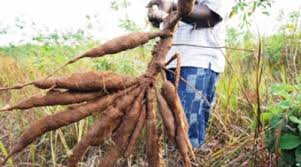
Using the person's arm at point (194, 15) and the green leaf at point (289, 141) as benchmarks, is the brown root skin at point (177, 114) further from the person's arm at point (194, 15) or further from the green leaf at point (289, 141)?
the green leaf at point (289, 141)

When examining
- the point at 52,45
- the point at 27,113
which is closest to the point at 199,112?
the point at 27,113

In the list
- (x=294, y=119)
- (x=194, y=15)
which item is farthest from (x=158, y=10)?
(x=294, y=119)

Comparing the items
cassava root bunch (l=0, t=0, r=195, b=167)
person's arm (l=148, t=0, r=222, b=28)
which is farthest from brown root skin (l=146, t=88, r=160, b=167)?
person's arm (l=148, t=0, r=222, b=28)

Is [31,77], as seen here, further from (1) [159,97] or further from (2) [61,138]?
(1) [159,97]

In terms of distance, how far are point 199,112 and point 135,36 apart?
77cm

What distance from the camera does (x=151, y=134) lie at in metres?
1.63

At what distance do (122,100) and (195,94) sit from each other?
0.71 m

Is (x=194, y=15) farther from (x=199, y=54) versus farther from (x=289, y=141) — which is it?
(x=289, y=141)

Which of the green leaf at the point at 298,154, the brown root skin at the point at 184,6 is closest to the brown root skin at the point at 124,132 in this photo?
the brown root skin at the point at 184,6

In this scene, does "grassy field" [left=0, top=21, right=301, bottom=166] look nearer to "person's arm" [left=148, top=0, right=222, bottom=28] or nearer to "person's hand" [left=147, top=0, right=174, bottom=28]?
"person's arm" [left=148, top=0, right=222, bottom=28]

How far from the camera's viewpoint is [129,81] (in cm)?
161

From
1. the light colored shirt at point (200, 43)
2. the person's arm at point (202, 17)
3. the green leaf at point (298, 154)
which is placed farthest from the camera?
the light colored shirt at point (200, 43)

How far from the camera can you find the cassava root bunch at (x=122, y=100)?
5.27 ft

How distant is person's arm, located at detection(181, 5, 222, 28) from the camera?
2.04m
